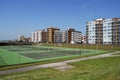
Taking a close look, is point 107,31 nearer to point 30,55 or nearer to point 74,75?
point 30,55

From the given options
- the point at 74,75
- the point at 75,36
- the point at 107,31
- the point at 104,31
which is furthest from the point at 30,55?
the point at 75,36

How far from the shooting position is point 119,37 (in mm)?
104000

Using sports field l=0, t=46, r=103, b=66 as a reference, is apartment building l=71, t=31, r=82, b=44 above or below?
above

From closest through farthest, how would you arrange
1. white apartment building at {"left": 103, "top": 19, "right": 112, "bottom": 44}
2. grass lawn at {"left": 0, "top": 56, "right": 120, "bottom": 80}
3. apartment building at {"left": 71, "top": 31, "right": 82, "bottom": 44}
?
grass lawn at {"left": 0, "top": 56, "right": 120, "bottom": 80} → white apartment building at {"left": 103, "top": 19, "right": 112, "bottom": 44} → apartment building at {"left": 71, "top": 31, "right": 82, "bottom": 44}

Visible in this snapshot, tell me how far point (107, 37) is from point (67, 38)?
67095 millimetres

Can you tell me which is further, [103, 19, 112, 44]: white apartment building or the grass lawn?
[103, 19, 112, 44]: white apartment building

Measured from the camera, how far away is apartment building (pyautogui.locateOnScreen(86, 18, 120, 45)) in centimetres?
10588

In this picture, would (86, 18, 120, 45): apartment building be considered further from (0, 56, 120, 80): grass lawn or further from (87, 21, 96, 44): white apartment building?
(0, 56, 120, 80): grass lawn

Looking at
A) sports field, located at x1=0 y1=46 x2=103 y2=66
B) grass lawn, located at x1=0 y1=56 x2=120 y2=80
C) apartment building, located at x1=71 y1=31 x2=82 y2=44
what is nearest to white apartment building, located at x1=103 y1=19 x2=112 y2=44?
sports field, located at x1=0 y1=46 x2=103 y2=66

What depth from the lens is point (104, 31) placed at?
114438 millimetres

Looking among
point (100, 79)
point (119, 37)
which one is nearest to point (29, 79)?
point (100, 79)

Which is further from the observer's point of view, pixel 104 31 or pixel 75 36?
pixel 75 36

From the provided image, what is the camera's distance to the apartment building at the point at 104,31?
347 feet

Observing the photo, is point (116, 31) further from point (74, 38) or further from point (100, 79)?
point (100, 79)
